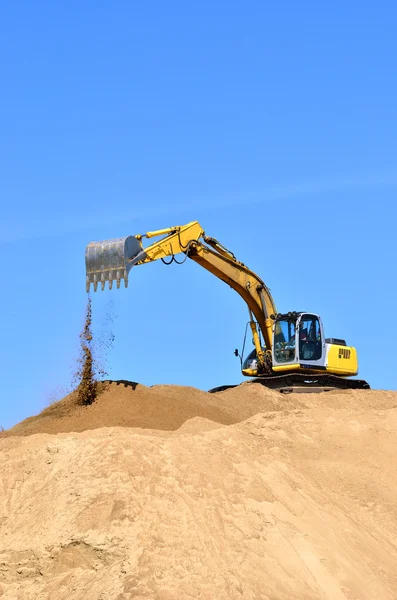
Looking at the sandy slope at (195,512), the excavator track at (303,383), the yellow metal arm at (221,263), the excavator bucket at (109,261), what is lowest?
the sandy slope at (195,512)

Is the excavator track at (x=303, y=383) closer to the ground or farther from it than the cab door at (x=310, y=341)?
closer to the ground

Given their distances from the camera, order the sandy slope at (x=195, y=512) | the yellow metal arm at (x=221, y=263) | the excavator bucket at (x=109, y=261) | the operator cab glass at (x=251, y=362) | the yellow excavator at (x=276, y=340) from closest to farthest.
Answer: the sandy slope at (x=195, y=512), the excavator bucket at (x=109, y=261), the yellow metal arm at (x=221, y=263), the yellow excavator at (x=276, y=340), the operator cab glass at (x=251, y=362)

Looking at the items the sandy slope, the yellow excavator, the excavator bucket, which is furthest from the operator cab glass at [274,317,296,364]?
the sandy slope

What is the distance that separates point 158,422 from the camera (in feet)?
46.6

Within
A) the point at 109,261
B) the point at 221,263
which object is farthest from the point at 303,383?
the point at 109,261

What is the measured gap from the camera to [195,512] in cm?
1058

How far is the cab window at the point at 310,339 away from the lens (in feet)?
68.8

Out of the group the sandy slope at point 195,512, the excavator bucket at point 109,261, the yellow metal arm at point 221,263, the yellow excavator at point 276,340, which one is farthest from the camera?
the yellow excavator at point 276,340

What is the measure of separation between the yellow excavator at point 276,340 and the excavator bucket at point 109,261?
2.32 metres

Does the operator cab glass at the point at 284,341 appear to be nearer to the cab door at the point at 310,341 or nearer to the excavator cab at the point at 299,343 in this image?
the excavator cab at the point at 299,343

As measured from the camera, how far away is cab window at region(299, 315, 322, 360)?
68.8ft

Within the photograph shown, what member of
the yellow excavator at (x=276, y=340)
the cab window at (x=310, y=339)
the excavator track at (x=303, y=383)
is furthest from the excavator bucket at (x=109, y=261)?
the cab window at (x=310, y=339)

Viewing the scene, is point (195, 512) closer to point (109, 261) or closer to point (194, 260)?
point (109, 261)

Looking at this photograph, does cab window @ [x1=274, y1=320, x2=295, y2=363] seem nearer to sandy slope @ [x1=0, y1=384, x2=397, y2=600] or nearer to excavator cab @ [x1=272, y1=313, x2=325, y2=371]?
excavator cab @ [x1=272, y1=313, x2=325, y2=371]
